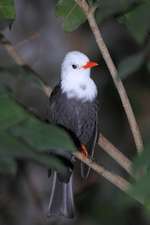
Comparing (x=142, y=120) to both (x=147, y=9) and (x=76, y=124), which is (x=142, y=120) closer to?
(x=76, y=124)

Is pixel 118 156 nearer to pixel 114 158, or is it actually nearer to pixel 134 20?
pixel 114 158

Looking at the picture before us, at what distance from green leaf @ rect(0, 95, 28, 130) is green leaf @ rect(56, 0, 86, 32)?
1.45 metres

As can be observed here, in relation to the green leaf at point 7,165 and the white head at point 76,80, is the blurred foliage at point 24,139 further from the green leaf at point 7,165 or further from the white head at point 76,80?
the white head at point 76,80

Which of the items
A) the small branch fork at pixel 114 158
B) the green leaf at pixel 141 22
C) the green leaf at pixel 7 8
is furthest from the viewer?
the green leaf at pixel 7 8

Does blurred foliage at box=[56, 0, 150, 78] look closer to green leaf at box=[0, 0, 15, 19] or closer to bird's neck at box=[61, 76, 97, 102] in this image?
green leaf at box=[0, 0, 15, 19]

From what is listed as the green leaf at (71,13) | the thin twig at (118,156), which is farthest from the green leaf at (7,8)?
the thin twig at (118,156)

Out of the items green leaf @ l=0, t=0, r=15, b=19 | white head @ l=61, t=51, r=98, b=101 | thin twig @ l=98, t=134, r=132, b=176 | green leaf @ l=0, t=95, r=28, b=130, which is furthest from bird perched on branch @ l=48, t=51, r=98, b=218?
green leaf @ l=0, t=95, r=28, b=130

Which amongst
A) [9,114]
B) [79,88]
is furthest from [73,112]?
[9,114]

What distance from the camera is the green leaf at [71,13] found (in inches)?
110

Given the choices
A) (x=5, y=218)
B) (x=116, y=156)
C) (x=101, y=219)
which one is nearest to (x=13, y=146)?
(x=116, y=156)

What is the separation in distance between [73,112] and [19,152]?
2.56m

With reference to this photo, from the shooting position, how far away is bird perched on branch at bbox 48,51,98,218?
3713 millimetres

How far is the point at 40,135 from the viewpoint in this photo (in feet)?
4.30

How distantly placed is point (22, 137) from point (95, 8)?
1276 millimetres
